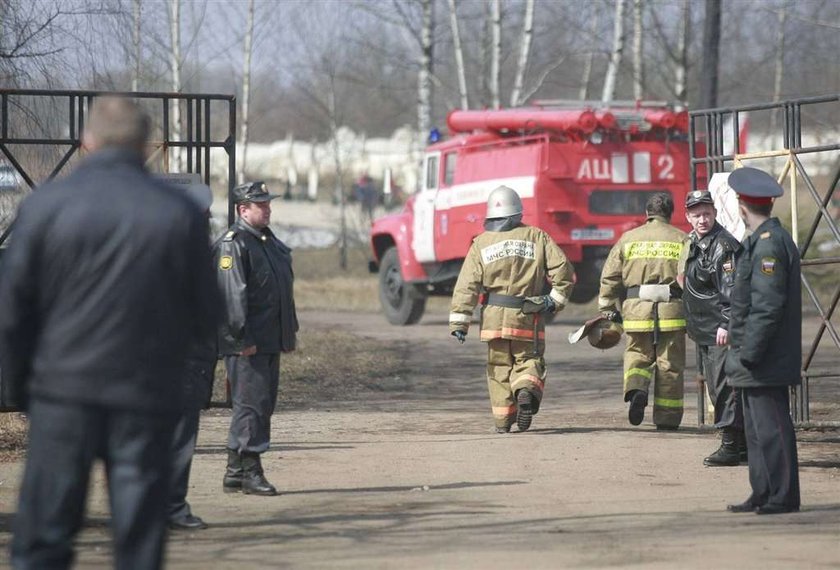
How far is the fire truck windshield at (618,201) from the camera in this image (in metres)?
19.0

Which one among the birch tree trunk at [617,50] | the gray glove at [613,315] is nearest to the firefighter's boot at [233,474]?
the gray glove at [613,315]

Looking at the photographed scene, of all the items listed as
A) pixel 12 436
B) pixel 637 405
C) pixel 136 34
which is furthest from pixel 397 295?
pixel 12 436

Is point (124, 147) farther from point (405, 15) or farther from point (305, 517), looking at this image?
point (405, 15)

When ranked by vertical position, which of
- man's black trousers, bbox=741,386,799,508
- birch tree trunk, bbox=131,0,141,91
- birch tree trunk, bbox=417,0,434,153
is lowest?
man's black trousers, bbox=741,386,799,508

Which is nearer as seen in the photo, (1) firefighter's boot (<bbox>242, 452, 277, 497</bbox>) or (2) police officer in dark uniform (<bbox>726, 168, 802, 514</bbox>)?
(2) police officer in dark uniform (<bbox>726, 168, 802, 514</bbox>)

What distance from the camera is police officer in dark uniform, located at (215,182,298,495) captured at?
848 centimetres

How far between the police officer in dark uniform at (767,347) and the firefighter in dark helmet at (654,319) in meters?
3.19

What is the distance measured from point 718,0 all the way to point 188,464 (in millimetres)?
13935

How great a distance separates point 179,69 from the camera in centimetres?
2345

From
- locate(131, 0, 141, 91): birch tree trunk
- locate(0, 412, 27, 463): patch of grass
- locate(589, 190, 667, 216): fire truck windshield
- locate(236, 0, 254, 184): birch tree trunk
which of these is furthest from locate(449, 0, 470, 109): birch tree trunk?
locate(0, 412, 27, 463): patch of grass

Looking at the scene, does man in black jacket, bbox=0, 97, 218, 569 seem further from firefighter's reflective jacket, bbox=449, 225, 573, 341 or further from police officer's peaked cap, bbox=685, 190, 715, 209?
firefighter's reflective jacket, bbox=449, 225, 573, 341

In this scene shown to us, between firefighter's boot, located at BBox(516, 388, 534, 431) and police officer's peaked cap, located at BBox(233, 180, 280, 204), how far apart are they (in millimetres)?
3321

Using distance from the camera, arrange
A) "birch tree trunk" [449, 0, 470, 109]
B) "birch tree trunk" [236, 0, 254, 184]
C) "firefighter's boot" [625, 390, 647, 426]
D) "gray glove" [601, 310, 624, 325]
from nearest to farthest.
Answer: "firefighter's boot" [625, 390, 647, 426], "gray glove" [601, 310, 624, 325], "birch tree trunk" [449, 0, 470, 109], "birch tree trunk" [236, 0, 254, 184]

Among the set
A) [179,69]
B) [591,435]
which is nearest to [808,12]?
[179,69]
